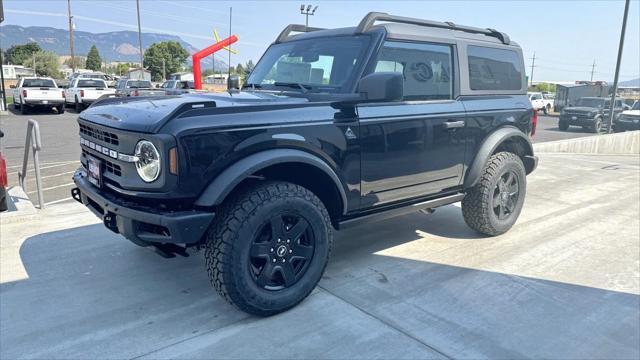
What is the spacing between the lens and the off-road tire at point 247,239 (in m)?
2.90

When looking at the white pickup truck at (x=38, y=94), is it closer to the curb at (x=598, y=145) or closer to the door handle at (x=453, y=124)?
the curb at (x=598, y=145)

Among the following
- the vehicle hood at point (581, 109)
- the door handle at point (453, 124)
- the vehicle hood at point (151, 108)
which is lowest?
the vehicle hood at point (581, 109)

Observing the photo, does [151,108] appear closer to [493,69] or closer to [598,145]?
[493,69]

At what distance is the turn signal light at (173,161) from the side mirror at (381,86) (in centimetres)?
142

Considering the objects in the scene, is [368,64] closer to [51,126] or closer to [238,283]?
[238,283]

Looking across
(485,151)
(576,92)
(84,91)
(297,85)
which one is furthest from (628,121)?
(84,91)

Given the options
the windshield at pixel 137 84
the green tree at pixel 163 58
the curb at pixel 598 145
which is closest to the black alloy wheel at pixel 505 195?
the curb at pixel 598 145

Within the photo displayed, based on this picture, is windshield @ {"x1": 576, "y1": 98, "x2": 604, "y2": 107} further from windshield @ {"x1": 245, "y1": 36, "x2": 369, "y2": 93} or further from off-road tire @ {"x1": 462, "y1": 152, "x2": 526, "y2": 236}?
windshield @ {"x1": 245, "y1": 36, "x2": 369, "y2": 93}

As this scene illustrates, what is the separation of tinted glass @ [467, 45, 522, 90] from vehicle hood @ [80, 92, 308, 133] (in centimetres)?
193

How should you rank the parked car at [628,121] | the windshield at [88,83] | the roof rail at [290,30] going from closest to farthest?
the roof rail at [290,30] < the parked car at [628,121] < the windshield at [88,83]

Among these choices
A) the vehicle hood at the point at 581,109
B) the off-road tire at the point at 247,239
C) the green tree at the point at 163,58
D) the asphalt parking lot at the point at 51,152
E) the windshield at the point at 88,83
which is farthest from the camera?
the green tree at the point at 163,58

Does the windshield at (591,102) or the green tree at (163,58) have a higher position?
the green tree at (163,58)

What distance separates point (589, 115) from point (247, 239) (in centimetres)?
2588

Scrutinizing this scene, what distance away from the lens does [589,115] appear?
79.2 feet
